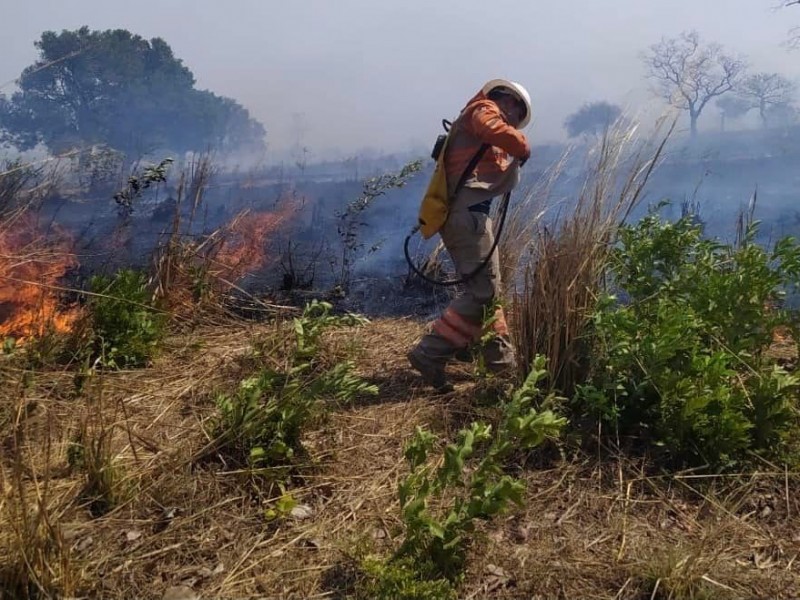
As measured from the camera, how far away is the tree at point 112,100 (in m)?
15.7

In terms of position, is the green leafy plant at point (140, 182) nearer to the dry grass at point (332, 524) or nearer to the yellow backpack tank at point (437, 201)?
the dry grass at point (332, 524)

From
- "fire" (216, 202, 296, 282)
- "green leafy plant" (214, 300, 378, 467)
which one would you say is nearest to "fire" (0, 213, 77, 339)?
"fire" (216, 202, 296, 282)

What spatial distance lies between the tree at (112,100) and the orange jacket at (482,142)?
517 inches

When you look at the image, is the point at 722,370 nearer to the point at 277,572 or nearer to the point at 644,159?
the point at 644,159

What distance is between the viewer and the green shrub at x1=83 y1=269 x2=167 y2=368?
3.69m

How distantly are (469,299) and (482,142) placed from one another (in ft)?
3.03

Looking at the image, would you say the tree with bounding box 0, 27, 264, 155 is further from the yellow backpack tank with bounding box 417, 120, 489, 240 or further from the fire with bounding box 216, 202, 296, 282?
the yellow backpack tank with bounding box 417, 120, 489, 240

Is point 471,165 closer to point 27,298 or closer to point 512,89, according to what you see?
point 512,89

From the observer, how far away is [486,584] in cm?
204

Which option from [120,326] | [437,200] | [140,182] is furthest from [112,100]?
[437,200]

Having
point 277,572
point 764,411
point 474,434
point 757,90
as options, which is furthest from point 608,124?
point 757,90

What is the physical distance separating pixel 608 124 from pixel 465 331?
141cm

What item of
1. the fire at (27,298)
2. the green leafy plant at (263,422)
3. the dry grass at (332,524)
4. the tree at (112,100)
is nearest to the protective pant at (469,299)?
the dry grass at (332,524)

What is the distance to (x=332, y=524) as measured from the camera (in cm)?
236
